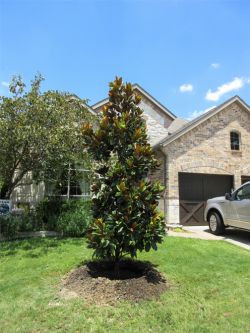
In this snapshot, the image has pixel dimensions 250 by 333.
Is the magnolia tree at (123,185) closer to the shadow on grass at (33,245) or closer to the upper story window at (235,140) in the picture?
the shadow on grass at (33,245)

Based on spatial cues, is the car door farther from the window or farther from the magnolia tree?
the window

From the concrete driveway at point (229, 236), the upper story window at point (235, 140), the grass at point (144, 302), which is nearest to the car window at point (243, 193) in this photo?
the concrete driveway at point (229, 236)

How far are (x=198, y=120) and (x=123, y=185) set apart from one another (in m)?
10.2

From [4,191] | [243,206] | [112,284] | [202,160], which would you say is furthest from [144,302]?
[202,160]

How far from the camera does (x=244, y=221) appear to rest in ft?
31.6

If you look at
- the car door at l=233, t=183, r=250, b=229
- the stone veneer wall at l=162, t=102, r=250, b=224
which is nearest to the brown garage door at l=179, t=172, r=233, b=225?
the stone veneer wall at l=162, t=102, r=250, b=224

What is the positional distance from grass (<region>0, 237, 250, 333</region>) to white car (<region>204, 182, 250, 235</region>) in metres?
2.00

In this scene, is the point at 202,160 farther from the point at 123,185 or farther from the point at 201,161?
the point at 123,185

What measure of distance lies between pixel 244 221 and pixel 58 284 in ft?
21.9

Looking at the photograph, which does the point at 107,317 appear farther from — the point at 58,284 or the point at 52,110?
the point at 52,110


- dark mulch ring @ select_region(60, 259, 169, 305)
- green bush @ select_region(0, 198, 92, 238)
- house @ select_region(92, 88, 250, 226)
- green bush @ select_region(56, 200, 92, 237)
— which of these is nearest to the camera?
dark mulch ring @ select_region(60, 259, 169, 305)

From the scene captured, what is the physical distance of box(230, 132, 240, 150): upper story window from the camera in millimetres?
15438

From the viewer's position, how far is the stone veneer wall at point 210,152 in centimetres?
1351

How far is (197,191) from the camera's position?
14.5 meters
